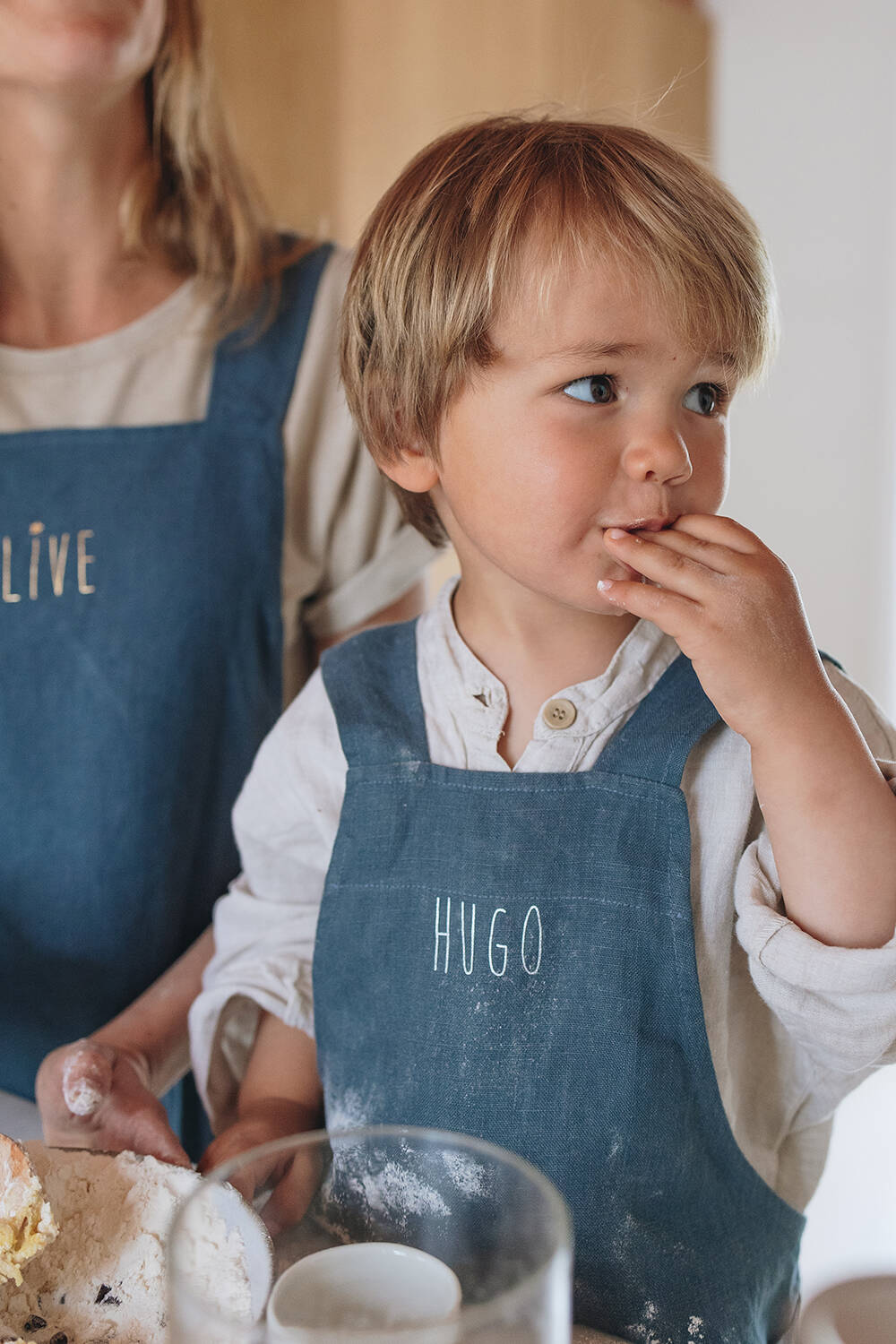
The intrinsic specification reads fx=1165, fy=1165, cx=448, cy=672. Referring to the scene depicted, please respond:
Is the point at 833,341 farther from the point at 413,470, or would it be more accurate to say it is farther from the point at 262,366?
the point at 413,470

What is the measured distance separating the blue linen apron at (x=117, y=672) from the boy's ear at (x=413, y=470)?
240 mm

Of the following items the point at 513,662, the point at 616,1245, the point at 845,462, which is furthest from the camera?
the point at 845,462

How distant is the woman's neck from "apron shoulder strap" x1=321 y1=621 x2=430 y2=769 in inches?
16.4

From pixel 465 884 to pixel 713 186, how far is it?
1.46 feet

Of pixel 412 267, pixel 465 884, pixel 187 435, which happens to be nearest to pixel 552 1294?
pixel 465 884

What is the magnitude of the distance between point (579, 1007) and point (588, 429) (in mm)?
325

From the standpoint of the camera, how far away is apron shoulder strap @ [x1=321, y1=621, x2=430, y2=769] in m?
0.75

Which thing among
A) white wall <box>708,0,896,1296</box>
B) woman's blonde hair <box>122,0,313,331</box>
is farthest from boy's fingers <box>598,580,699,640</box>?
white wall <box>708,0,896,1296</box>

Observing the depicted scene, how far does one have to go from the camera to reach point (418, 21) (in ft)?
6.44

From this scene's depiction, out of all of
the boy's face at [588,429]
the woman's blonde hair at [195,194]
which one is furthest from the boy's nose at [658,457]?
the woman's blonde hair at [195,194]

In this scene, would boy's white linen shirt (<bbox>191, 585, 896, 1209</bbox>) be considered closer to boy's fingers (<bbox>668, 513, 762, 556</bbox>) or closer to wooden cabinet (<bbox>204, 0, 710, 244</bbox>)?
boy's fingers (<bbox>668, 513, 762, 556</bbox>)

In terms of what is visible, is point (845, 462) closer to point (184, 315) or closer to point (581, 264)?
point (184, 315)

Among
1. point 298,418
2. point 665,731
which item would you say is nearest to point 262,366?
point 298,418

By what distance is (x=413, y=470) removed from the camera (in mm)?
781
